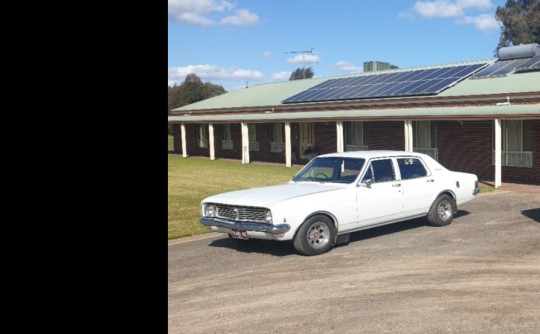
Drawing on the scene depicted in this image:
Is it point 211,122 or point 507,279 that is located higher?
point 211,122

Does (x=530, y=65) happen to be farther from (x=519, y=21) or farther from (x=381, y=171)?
(x=519, y=21)

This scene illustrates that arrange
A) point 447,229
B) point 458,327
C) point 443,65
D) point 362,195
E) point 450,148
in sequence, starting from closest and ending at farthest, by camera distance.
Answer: point 458,327 < point 362,195 < point 447,229 < point 450,148 < point 443,65

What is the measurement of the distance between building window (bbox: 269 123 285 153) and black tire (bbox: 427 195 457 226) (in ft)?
69.3

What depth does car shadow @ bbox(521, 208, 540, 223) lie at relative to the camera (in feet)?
38.1

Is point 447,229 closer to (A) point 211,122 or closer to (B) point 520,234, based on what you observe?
(B) point 520,234

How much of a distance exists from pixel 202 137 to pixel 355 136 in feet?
46.7

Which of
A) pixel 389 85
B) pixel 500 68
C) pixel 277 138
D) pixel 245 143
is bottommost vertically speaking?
pixel 245 143

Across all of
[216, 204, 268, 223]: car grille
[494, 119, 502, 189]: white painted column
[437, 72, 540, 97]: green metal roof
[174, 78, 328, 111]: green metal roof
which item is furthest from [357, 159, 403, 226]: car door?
[174, 78, 328, 111]: green metal roof

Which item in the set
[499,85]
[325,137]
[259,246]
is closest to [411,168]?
[259,246]

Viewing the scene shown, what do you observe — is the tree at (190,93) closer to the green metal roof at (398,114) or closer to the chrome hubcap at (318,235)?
the green metal roof at (398,114)

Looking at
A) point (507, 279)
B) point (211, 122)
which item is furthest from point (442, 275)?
point (211, 122)

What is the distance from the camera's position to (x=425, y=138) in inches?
953
